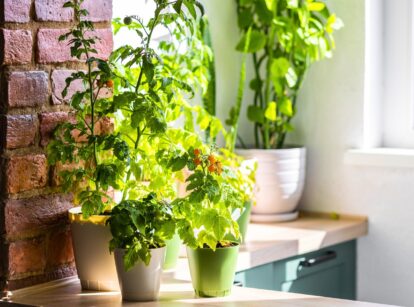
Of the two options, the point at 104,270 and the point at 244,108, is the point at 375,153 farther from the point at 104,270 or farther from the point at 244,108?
the point at 104,270

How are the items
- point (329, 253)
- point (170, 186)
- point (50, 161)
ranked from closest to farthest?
1. point (50, 161)
2. point (170, 186)
3. point (329, 253)

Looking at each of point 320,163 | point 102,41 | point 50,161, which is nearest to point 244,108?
point 320,163

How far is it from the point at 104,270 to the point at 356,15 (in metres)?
1.67

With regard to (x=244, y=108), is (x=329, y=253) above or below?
below

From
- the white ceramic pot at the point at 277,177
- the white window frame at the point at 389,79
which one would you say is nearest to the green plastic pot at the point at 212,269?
the white ceramic pot at the point at 277,177

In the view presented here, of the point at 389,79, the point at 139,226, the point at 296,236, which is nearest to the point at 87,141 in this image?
the point at 139,226

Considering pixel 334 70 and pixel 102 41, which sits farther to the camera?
pixel 334 70

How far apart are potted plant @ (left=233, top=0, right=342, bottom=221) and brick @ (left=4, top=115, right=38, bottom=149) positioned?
1.27 meters

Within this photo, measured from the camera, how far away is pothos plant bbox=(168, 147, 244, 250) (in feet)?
7.04

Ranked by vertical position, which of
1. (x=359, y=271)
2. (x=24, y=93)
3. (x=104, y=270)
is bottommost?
(x=359, y=271)

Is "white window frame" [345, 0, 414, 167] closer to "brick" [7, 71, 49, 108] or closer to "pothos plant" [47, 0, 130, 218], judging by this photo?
"pothos plant" [47, 0, 130, 218]

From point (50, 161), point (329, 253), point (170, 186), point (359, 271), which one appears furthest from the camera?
point (359, 271)

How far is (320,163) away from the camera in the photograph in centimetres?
366

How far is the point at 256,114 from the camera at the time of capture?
139 inches
